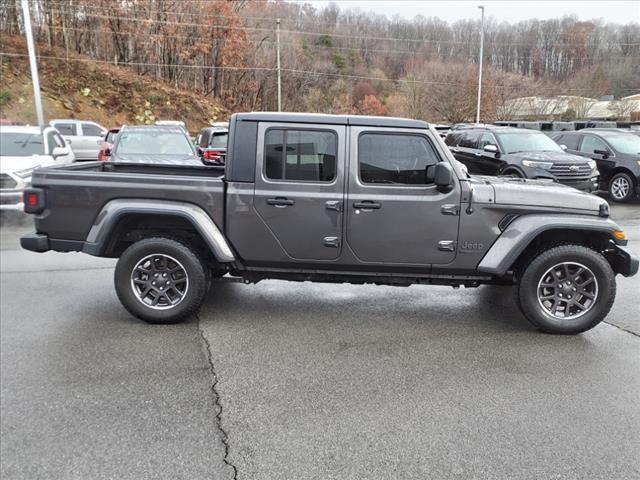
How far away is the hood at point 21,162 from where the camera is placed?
9891 millimetres

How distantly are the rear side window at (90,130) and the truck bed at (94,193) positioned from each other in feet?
58.2

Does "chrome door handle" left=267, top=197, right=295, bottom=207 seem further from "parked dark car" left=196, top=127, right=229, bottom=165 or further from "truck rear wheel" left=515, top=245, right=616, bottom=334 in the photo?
"parked dark car" left=196, top=127, right=229, bottom=165

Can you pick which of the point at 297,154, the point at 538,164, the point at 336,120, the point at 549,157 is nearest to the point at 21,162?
the point at 297,154

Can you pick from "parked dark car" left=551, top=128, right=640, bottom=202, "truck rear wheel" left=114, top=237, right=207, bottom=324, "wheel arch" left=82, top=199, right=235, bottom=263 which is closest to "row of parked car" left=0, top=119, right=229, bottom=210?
"wheel arch" left=82, top=199, right=235, bottom=263

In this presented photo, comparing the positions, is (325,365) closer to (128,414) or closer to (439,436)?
(439,436)

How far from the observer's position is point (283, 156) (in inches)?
187

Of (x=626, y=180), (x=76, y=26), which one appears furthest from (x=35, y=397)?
(x=76, y=26)

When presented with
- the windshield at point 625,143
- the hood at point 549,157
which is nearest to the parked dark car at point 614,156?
the windshield at point 625,143

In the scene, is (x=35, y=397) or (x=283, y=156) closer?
(x=35, y=397)

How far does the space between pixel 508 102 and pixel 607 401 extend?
1708 inches

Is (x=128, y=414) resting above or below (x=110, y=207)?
below

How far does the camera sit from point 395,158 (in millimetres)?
4742

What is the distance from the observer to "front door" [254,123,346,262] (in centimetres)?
467

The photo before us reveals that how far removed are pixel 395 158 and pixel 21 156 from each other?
9.17m
